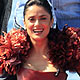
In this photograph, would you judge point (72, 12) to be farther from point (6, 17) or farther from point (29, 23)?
point (6, 17)

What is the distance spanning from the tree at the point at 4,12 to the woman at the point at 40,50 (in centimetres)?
47

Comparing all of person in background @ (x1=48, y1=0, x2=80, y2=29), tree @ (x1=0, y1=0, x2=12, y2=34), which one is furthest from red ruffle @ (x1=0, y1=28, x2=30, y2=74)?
tree @ (x1=0, y1=0, x2=12, y2=34)

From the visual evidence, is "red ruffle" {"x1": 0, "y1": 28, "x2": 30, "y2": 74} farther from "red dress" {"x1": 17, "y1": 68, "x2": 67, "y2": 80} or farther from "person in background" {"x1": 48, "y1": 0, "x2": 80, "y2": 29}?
"person in background" {"x1": 48, "y1": 0, "x2": 80, "y2": 29}

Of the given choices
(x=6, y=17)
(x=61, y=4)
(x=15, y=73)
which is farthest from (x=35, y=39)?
(x=6, y=17)

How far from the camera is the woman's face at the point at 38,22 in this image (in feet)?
4.50

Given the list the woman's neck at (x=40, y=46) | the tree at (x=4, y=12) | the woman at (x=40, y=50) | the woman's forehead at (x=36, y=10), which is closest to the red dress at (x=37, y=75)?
the woman at (x=40, y=50)

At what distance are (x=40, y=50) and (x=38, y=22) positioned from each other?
159mm

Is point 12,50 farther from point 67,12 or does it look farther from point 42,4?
point 67,12

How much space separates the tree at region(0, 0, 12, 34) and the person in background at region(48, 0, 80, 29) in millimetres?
395

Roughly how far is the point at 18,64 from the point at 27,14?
0.23 metres

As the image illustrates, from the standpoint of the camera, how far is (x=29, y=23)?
4.54 feet

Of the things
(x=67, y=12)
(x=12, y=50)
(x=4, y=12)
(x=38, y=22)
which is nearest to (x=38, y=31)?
(x=38, y=22)

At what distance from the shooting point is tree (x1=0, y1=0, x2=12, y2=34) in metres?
1.91

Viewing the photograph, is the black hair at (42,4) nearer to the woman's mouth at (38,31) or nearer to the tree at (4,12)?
the woman's mouth at (38,31)
